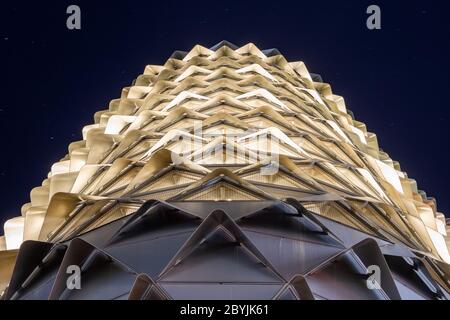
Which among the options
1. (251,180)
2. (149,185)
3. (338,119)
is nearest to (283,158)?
(251,180)

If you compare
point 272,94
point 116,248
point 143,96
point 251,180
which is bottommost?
point 116,248

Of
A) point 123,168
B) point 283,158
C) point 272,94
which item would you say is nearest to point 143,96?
point 272,94

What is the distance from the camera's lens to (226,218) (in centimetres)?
1280

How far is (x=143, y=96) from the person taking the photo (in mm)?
31375

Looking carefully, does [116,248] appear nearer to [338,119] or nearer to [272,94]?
[272,94]

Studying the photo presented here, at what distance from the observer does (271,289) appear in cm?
1173

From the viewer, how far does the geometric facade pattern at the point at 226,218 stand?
40.8ft

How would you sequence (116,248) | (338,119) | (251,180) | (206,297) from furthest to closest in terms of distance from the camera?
(338,119)
(251,180)
(116,248)
(206,297)

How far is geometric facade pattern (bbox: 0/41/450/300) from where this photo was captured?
40.8 feet

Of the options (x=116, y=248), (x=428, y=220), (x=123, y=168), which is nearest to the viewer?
(x=116, y=248)

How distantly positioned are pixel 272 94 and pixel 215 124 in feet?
17.4

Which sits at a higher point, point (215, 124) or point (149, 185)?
point (215, 124)

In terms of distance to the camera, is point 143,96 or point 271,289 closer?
point 271,289

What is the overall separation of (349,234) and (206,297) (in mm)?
3560
